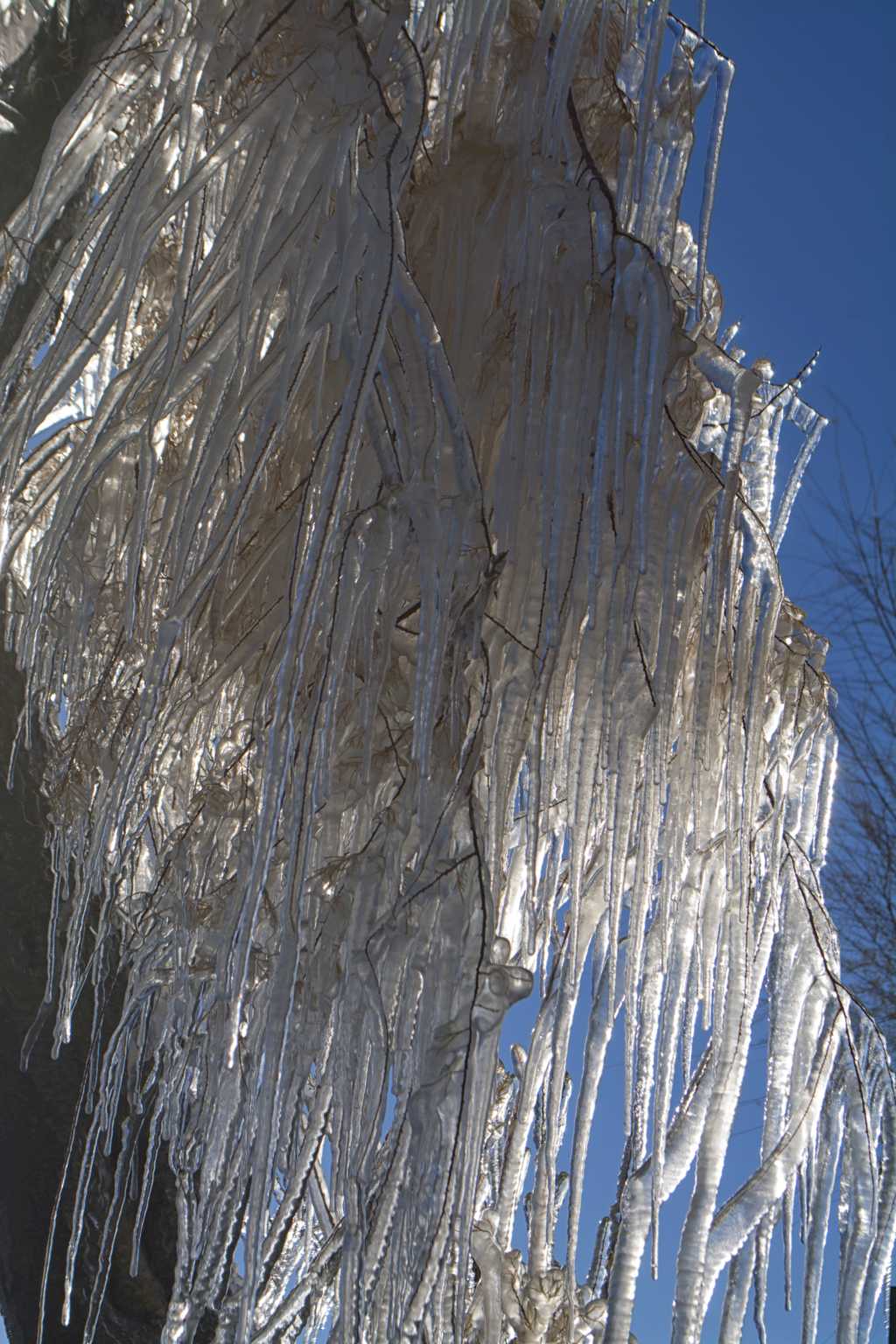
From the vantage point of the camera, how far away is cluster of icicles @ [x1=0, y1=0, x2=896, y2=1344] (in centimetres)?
72

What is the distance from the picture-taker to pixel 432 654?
707mm

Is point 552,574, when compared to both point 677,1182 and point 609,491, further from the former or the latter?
point 677,1182

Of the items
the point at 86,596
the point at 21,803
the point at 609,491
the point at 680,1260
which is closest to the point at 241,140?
the point at 609,491

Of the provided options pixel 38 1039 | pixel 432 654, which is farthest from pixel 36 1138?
pixel 432 654

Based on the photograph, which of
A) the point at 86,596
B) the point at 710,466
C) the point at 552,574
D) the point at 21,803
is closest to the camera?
the point at 552,574

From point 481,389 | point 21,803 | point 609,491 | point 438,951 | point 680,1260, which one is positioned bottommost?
point 680,1260

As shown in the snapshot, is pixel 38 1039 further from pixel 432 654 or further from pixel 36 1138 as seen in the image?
pixel 432 654

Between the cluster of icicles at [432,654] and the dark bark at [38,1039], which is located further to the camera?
the dark bark at [38,1039]

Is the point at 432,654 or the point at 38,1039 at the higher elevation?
the point at 432,654

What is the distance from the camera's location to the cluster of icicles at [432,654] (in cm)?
72

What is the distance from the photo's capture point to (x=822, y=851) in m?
1.20

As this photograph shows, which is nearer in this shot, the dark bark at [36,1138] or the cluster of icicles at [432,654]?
the cluster of icicles at [432,654]

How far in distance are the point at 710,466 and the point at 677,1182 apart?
0.51 metres

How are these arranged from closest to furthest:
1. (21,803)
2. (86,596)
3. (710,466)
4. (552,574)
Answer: (552,574) < (710,466) < (86,596) < (21,803)
